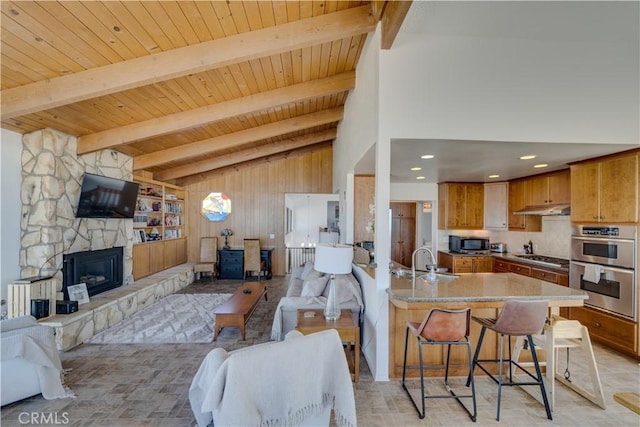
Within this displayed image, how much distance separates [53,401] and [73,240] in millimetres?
2394

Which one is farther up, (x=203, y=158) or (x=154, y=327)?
(x=203, y=158)

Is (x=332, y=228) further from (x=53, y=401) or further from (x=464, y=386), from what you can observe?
(x=53, y=401)

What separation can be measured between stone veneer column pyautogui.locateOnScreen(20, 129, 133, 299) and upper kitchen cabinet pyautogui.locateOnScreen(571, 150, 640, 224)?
6.72m

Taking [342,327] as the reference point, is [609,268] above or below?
above

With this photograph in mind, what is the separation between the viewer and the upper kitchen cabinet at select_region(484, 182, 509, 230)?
5477mm

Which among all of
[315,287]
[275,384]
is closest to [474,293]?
[315,287]

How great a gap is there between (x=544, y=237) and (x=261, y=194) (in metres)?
6.29

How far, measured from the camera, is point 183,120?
414 centimetres

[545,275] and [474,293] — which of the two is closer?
[474,293]

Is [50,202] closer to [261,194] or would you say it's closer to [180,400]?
[180,400]

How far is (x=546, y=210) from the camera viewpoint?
454 centimetres

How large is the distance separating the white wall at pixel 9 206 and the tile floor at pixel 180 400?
1.26m

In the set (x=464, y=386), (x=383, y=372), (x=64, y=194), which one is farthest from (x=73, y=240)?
(x=464, y=386)

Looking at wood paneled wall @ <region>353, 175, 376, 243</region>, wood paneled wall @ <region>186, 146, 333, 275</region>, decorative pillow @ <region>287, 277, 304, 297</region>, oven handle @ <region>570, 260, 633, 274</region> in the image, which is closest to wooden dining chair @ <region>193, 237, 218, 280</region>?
wood paneled wall @ <region>186, 146, 333, 275</region>
